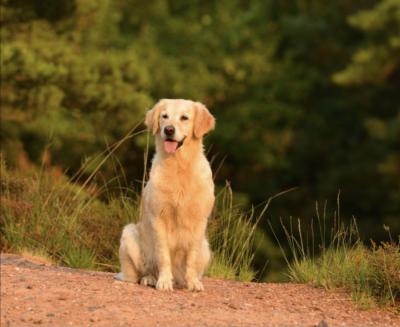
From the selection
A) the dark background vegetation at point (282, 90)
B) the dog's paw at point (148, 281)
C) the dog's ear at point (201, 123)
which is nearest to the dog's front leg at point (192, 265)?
the dog's paw at point (148, 281)

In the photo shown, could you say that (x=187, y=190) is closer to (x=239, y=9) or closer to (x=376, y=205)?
(x=376, y=205)

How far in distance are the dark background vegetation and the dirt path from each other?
12154 millimetres

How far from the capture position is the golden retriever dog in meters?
7.39

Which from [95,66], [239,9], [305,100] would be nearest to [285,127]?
[305,100]

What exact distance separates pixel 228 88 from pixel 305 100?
3.27 m

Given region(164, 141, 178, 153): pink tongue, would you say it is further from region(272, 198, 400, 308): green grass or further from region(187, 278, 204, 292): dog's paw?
region(272, 198, 400, 308): green grass

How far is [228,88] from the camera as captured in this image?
88.9 feet

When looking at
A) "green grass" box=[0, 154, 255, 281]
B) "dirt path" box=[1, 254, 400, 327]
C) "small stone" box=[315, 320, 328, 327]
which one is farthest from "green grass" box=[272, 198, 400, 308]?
"small stone" box=[315, 320, 328, 327]

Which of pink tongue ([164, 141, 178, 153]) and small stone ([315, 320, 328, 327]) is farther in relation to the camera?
pink tongue ([164, 141, 178, 153])

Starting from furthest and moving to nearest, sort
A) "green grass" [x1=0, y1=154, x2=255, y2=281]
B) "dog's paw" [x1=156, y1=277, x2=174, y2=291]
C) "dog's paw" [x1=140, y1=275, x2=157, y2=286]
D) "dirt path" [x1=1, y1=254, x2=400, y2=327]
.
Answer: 1. "green grass" [x1=0, y1=154, x2=255, y2=281]
2. "dog's paw" [x1=140, y1=275, x2=157, y2=286]
3. "dog's paw" [x1=156, y1=277, x2=174, y2=291]
4. "dirt path" [x1=1, y1=254, x2=400, y2=327]

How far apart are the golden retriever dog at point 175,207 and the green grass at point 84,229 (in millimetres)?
1253

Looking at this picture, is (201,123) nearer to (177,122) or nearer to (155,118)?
(177,122)

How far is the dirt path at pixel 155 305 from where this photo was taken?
6.27 meters

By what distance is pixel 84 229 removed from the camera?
31.8ft
